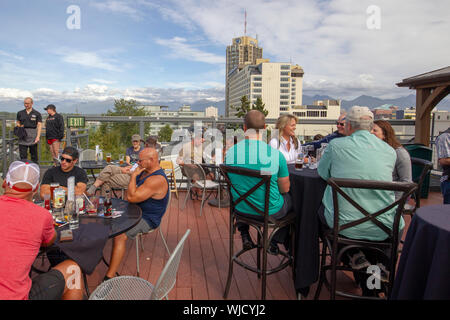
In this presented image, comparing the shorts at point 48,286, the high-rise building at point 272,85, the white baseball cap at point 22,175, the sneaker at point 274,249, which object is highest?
the high-rise building at point 272,85

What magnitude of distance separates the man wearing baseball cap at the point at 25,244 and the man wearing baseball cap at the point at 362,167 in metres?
1.81

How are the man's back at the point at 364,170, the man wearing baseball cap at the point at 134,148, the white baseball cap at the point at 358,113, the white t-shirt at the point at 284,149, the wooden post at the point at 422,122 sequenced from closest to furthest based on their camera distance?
1. the man's back at the point at 364,170
2. the white baseball cap at the point at 358,113
3. the white t-shirt at the point at 284,149
4. the man wearing baseball cap at the point at 134,148
5. the wooden post at the point at 422,122

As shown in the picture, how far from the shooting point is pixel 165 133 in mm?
6730

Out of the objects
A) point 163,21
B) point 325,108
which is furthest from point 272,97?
point 163,21

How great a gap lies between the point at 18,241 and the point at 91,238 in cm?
48

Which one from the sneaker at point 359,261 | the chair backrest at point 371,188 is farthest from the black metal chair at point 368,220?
the sneaker at point 359,261

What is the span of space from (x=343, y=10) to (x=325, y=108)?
13198 centimetres

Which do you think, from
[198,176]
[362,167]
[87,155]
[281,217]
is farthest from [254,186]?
[87,155]

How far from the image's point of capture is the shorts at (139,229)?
8.66 feet

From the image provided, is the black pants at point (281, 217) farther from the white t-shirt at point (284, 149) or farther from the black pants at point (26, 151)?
the black pants at point (26, 151)

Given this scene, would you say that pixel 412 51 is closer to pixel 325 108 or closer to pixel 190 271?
pixel 190 271

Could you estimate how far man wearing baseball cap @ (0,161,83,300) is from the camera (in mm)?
1370

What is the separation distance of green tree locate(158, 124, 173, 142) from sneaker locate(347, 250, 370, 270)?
4898mm

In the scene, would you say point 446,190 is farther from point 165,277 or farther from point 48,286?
point 48,286
